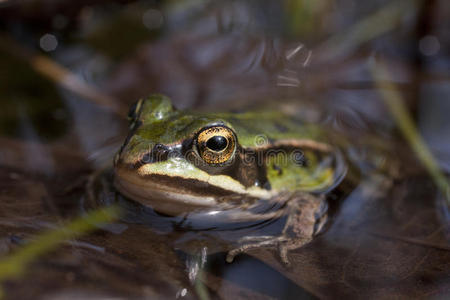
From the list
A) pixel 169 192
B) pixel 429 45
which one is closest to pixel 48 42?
pixel 169 192

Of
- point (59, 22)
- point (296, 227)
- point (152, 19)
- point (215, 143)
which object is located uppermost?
point (152, 19)

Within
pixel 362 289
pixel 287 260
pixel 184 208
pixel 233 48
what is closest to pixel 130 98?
A: pixel 233 48

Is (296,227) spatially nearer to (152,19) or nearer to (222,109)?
(222,109)

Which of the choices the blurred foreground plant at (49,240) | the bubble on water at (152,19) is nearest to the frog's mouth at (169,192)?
the blurred foreground plant at (49,240)

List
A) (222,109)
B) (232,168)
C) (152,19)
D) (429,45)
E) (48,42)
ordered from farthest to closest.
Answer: (152,19) < (429,45) < (48,42) < (222,109) < (232,168)

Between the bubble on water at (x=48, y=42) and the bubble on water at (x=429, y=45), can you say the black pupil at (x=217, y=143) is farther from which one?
the bubble on water at (x=429, y=45)

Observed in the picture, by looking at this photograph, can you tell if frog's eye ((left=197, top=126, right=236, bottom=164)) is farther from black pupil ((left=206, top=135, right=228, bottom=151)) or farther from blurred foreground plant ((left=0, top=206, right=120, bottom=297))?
blurred foreground plant ((left=0, top=206, right=120, bottom=297))
